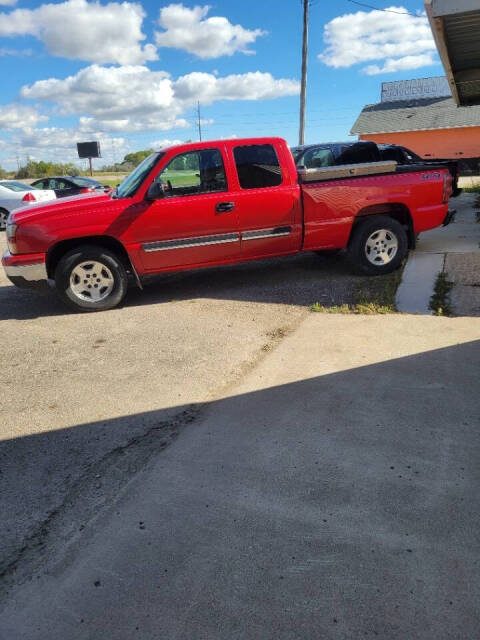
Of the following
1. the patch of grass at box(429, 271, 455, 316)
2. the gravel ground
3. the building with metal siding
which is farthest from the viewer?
the building with metal siding

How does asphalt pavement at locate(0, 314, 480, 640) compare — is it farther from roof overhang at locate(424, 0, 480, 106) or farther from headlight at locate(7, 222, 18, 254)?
roof overhang at locate(424, 0, 480, 106)

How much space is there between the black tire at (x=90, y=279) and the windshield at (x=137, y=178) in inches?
31.9

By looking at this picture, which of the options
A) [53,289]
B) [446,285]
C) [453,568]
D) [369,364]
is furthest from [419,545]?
[53,289]

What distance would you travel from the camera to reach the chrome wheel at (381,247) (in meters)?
7.10

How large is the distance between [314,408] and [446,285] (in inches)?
144

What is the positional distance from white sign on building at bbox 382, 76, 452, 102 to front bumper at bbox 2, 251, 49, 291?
125 ft

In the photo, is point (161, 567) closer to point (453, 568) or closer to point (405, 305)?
point (453, 568)

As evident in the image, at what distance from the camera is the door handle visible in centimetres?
642

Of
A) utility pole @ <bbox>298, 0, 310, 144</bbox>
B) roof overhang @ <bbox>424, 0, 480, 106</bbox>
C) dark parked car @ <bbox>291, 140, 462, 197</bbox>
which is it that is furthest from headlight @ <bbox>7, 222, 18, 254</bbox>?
utility pole @ <bbox>298, 0, 310, 144</bbox>

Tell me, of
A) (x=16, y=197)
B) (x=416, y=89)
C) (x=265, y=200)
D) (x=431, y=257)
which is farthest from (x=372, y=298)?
(x=416, y=89)

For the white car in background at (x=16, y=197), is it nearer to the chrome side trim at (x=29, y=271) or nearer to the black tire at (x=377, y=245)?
the chrome side trim at (x=29, y=271)

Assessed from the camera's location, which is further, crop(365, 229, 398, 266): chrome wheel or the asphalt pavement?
crop(365, 229, 398, 266): chrome wheel

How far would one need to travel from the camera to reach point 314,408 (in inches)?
143

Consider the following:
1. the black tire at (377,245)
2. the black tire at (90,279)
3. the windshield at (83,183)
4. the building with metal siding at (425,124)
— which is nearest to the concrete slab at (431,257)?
the black tire at (377,245)
